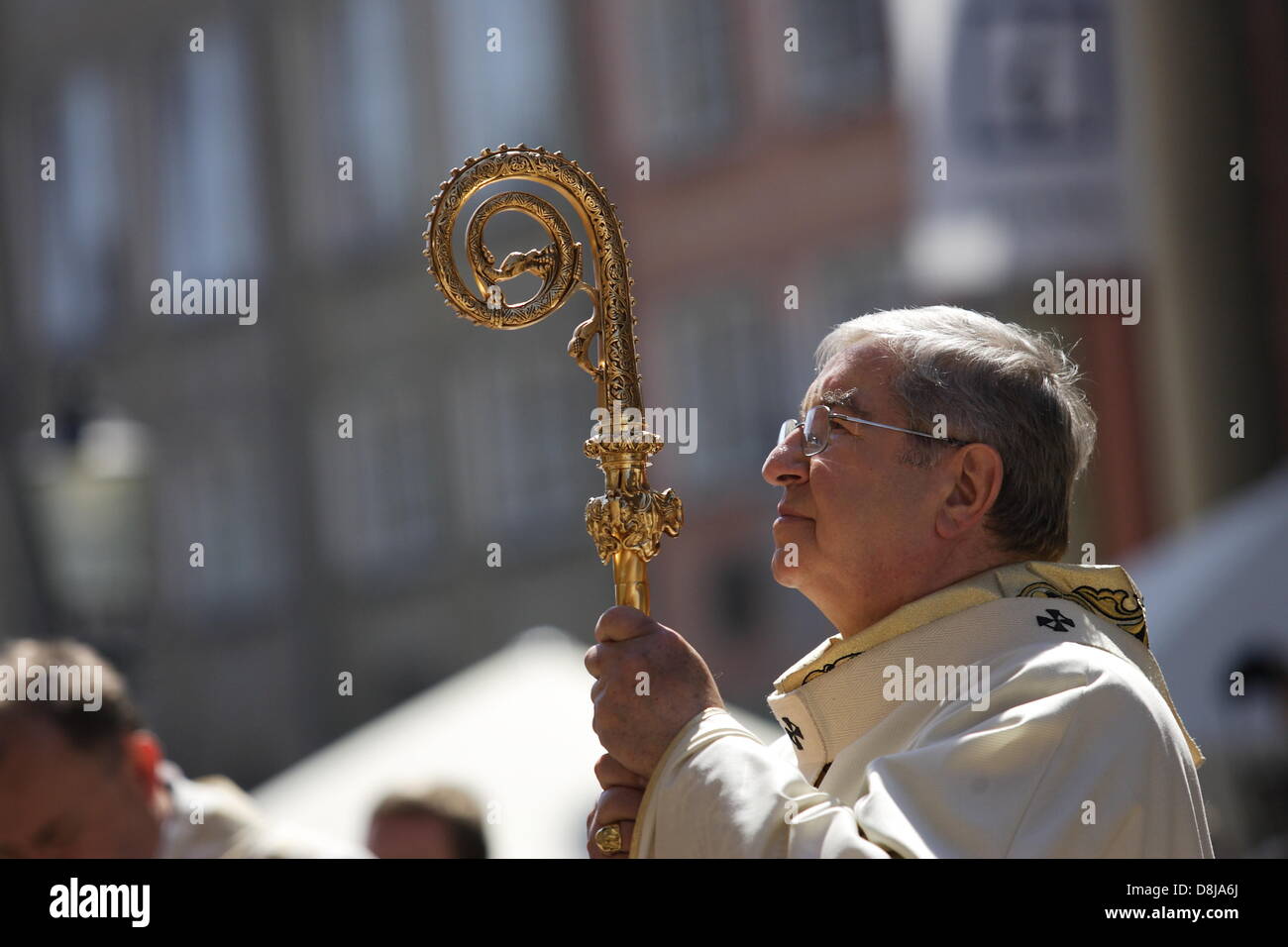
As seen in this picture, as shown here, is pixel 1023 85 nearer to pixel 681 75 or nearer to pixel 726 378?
pixel 726 378

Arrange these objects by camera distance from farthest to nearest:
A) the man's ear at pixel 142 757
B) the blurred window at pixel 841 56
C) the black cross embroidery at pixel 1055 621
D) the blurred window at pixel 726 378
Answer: the blurred window at pixel 726 378 → the blurred window at pixel 841 56 → the man's ear at pixel 142 757 → the black cross embroidery at pixel 1055 621

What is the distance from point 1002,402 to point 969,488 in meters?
0.17

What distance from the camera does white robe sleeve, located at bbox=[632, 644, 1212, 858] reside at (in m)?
3.24

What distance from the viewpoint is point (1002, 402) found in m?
3.84

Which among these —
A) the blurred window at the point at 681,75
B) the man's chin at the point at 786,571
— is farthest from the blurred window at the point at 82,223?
the man's chin at the point at 786,571

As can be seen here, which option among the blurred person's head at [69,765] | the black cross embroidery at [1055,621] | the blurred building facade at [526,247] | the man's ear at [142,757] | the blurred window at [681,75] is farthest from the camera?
the blurred window at [681,75]

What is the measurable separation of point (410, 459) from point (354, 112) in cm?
435

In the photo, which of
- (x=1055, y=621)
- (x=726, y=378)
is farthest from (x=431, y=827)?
(x=726, y=378)

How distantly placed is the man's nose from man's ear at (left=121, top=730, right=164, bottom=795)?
223cm

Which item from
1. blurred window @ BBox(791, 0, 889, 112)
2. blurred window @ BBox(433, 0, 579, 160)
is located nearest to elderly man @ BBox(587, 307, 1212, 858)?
blurred window @ BBox(791, 0, 889, 112)

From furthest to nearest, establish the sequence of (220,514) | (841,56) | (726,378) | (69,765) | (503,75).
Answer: (220,514) < (503,75) < (726,378) < (841,56) < (69,765)

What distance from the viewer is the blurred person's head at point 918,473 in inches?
149

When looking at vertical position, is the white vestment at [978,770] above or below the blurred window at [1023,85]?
below

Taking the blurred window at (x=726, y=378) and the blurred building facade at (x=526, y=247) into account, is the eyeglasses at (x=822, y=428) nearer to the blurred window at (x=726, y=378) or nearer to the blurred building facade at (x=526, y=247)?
the blurred building facade at (x=526, y=247)
